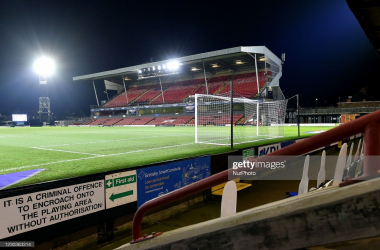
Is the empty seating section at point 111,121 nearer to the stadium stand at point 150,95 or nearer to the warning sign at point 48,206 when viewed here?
the stadium stand at point 150,95

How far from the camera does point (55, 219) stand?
3578 mm

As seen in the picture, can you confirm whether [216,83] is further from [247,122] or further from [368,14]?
[368,14]

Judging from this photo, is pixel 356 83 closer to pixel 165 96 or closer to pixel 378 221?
pixel 165 96

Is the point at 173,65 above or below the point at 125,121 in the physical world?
above

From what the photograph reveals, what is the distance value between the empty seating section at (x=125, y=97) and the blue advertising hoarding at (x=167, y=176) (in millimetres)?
47087

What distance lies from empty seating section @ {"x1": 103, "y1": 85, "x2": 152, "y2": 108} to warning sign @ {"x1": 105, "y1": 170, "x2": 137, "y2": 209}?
48116 mm

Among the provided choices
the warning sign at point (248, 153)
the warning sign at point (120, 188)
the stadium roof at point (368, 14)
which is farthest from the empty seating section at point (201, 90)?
the warning sign at point (120, 188)

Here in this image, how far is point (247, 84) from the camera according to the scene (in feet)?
132

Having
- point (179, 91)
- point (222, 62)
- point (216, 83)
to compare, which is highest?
point (222, 62)

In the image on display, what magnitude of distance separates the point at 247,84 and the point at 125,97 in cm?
2815

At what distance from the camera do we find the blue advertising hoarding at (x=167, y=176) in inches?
187

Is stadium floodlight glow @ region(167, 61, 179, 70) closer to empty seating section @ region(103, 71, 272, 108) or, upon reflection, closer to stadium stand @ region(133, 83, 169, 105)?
empty seating section @ region(103, 71, 272, 108)

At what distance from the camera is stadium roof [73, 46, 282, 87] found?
34.2m

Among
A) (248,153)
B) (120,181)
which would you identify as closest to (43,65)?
(248,153)
